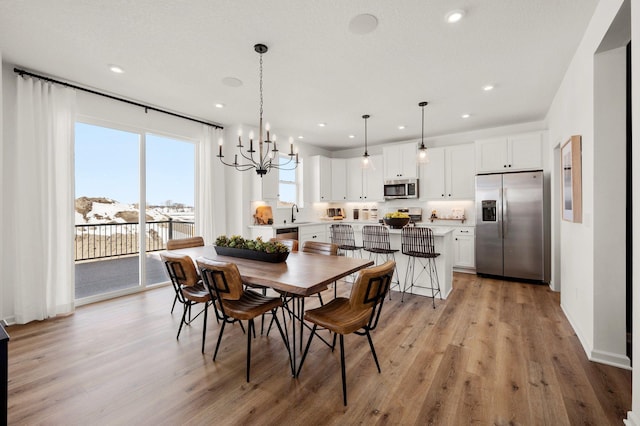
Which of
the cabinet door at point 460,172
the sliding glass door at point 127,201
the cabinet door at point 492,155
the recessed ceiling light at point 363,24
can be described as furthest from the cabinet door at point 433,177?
the sliding glass door at point 127,201

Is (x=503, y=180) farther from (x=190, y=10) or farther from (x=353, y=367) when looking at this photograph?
(x=190, y=10)

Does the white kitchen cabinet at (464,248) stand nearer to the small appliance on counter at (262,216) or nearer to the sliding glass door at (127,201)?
the small appliance on counter at (262,216)

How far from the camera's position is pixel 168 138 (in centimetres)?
470

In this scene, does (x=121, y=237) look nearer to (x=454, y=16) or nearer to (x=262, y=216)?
(x=262, y=216)

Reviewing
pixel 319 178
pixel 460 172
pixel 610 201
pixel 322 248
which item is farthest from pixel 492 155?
pixel 322 248

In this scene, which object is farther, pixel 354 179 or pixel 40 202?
pixel 354 179

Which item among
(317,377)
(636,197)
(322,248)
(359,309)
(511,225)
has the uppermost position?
(636,197)

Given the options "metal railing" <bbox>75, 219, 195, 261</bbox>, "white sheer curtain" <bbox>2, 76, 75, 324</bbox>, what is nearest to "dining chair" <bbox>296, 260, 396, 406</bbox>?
"white sheer curtain" <bbox>2, 76, 75, 324</bbox>

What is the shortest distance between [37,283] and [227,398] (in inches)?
115

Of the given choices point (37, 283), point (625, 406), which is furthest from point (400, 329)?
point (37, 283)

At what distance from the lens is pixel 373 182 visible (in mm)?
6855

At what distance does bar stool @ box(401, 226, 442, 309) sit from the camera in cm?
388

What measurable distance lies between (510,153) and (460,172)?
90 cm

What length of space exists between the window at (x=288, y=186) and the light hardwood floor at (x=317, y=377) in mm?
3410
